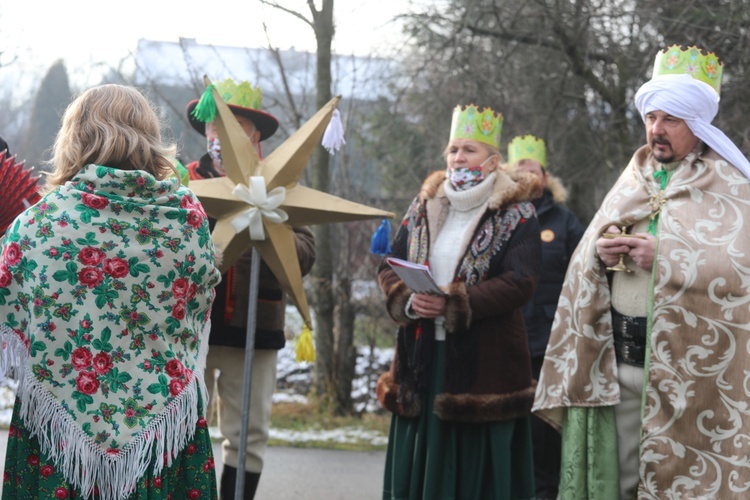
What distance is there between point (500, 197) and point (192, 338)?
1956mm

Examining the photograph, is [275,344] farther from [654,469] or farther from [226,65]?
[226,65]

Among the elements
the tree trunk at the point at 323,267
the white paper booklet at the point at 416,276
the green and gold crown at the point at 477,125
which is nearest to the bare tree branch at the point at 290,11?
the tree trunk at the point at 323,267

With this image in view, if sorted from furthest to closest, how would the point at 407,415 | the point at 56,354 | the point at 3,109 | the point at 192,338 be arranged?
the point at 3,109 → the point at 407,415 → the point at 192,338 → the point at 56,354

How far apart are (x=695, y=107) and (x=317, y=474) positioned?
11.6ft

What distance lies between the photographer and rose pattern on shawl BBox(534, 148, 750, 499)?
11.6 feet

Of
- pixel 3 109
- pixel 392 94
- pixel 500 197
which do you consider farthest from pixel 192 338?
pixel 3 109

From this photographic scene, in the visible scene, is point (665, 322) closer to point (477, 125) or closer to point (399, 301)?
point (399, 301)

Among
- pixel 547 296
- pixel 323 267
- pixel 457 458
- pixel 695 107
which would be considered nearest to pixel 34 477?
pixel 457 458

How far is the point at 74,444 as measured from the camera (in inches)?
109

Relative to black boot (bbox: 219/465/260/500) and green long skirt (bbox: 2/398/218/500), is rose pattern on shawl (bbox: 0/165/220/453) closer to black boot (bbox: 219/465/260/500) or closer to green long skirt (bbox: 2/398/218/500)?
green long skirt (bbox: 2/398/218/500)

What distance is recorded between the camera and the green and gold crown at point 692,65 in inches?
151

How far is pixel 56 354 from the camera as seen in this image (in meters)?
2.76

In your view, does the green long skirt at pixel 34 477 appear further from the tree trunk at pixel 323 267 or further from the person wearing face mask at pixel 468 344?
the tree trunk at pixel 323 267

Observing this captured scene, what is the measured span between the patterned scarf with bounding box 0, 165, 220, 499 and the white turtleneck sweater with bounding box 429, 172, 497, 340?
6.10 feet
